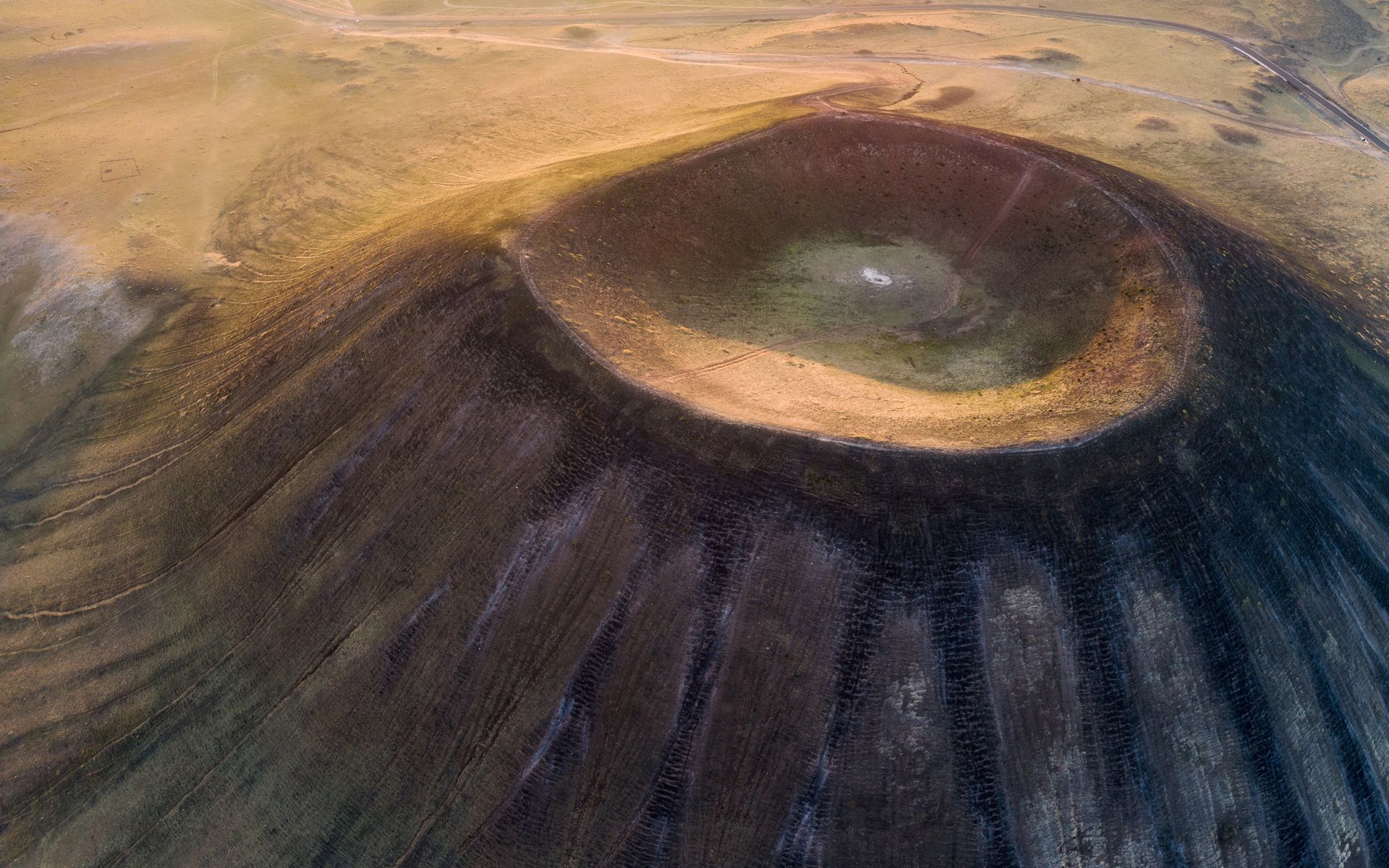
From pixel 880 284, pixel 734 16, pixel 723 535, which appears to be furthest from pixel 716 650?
pixel 734 16

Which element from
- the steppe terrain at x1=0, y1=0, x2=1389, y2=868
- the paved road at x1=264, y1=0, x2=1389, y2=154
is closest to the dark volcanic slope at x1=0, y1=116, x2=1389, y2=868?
the steppe terrain at x1=0, y1=0, x2=1389, y2=868

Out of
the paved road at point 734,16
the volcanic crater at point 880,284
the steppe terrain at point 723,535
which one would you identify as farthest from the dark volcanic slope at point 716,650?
the paved road at point 734,16

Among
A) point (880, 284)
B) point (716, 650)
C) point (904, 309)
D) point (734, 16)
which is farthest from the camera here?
point (734, 16)

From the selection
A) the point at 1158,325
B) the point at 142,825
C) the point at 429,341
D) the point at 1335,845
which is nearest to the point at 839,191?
the point at 1158,325

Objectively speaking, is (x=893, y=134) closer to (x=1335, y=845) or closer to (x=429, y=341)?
(x=429, y=341)

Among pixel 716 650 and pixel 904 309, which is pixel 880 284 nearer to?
pixel 904 309

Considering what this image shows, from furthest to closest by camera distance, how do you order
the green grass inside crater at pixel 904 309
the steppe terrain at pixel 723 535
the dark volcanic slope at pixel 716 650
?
the green grass inside crater at pixel 904 309, the steppe terrain at pixel 723 535, the dark volcanic slope at pixel 716 650

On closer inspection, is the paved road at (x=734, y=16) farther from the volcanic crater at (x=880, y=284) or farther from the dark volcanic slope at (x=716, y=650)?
the dark volcanic slope at (x=716, y=650)
